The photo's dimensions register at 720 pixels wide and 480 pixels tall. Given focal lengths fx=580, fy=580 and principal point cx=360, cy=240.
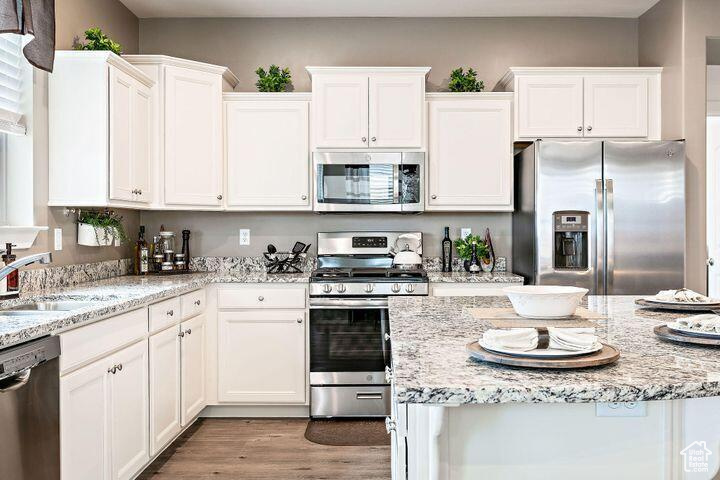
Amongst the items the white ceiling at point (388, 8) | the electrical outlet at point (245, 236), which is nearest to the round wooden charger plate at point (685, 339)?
the white ceiling at point (388, 8)

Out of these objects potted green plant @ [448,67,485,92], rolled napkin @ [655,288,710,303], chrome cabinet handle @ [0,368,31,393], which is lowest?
chrome cabinet handle @ [0,368,31,393]

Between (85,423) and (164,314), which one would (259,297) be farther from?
(85,423)

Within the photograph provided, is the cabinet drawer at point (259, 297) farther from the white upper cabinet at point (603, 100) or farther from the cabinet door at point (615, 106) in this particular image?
the cabinet door at point (615, 106)

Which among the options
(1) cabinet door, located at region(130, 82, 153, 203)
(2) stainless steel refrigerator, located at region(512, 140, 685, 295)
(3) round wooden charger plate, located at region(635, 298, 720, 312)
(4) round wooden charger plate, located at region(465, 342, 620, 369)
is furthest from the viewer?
(2) stainless steel refrigerator, located at region(512, 140, 685, 295)

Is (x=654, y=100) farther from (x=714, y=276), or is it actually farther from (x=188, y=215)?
(x=188, y=215)

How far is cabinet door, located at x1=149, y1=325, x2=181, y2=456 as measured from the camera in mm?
2773

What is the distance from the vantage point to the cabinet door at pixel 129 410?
2.36 metres

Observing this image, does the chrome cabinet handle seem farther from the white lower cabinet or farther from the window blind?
the window blind

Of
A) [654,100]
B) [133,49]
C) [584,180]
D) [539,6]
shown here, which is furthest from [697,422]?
[133,49]

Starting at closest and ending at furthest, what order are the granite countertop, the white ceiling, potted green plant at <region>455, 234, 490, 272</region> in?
the granite countertop, the white ceiling, potted green plant at <region>455, 234, 490, 272</region>

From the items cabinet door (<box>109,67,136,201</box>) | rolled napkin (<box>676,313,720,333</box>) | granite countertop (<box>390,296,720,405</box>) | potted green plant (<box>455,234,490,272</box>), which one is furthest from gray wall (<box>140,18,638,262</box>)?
rolled napkin (<box>676,313,720,333</box>)

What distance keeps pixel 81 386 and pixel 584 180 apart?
9.67ft

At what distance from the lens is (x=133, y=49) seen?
4.15 meters

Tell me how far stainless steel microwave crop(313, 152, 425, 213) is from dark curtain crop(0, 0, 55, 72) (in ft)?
5.56
